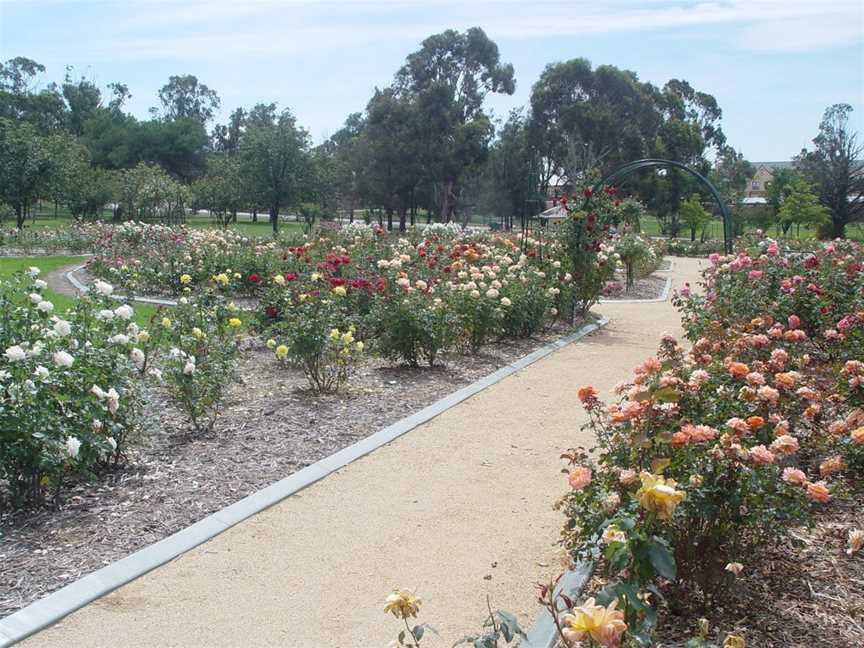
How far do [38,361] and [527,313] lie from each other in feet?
20.2

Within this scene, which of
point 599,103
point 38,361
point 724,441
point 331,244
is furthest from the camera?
point 599,103

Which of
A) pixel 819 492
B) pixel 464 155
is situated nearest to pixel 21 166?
pixel 464 155

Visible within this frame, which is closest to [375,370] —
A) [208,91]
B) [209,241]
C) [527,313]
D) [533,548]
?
[527,313]

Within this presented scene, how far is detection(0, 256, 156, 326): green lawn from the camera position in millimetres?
10500

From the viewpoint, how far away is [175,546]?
3717mm

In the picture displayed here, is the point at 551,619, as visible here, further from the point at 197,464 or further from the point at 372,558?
the point at 197,464

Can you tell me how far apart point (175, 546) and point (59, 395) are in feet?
3.48

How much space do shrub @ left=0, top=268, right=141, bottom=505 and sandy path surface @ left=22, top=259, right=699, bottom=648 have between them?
92 cm

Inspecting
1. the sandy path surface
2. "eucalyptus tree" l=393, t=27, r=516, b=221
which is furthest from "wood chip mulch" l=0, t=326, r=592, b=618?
"eucalyptus tree" l=393, t=27, r=516, b=221

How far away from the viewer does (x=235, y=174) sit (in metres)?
34.1

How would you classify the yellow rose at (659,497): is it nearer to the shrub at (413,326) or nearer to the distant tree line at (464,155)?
the shrub at (413,326)

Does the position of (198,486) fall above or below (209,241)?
below

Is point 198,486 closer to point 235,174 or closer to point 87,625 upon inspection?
point 87,625

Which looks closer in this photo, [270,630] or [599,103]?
[270,630]
